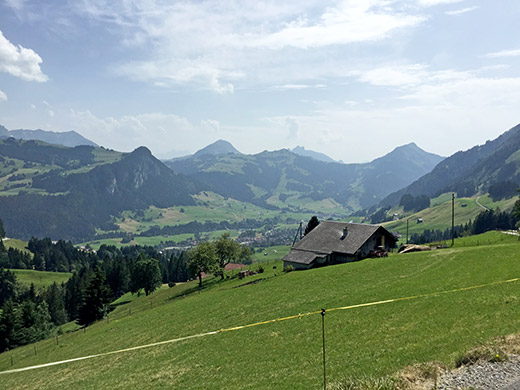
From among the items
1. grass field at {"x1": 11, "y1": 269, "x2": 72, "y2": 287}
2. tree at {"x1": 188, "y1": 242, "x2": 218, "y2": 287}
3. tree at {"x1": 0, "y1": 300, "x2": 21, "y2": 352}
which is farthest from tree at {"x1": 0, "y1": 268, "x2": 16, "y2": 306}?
tree at {"x1": 188, "y1": 242, "x2": 218, "y2": 287}

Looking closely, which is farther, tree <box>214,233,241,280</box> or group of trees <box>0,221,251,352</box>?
tree <box>214,233,241,280</box>

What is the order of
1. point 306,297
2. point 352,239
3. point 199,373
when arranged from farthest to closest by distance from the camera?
point 352,239 < point 306,297 < point 199,373

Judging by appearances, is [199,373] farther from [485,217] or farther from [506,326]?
[485,217]

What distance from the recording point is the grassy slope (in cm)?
2038

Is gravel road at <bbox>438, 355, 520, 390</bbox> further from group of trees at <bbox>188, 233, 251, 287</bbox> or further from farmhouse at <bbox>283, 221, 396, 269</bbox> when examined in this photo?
group of trees at <bbox>188, 233, 251, 287</bbox>

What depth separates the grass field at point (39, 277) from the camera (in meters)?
177

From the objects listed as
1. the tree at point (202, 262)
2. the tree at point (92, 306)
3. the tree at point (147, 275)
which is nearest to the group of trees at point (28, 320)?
the tree at point (92, 306)

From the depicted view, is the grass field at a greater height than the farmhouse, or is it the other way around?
the farmhouse

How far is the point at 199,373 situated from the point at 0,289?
170 m

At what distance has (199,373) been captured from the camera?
2505 centimetres

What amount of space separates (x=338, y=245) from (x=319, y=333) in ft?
153

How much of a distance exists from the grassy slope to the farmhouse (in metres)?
20.3

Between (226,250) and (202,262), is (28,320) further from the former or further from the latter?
(226,250)

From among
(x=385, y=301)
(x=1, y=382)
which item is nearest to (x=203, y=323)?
(x=385, y=301)
